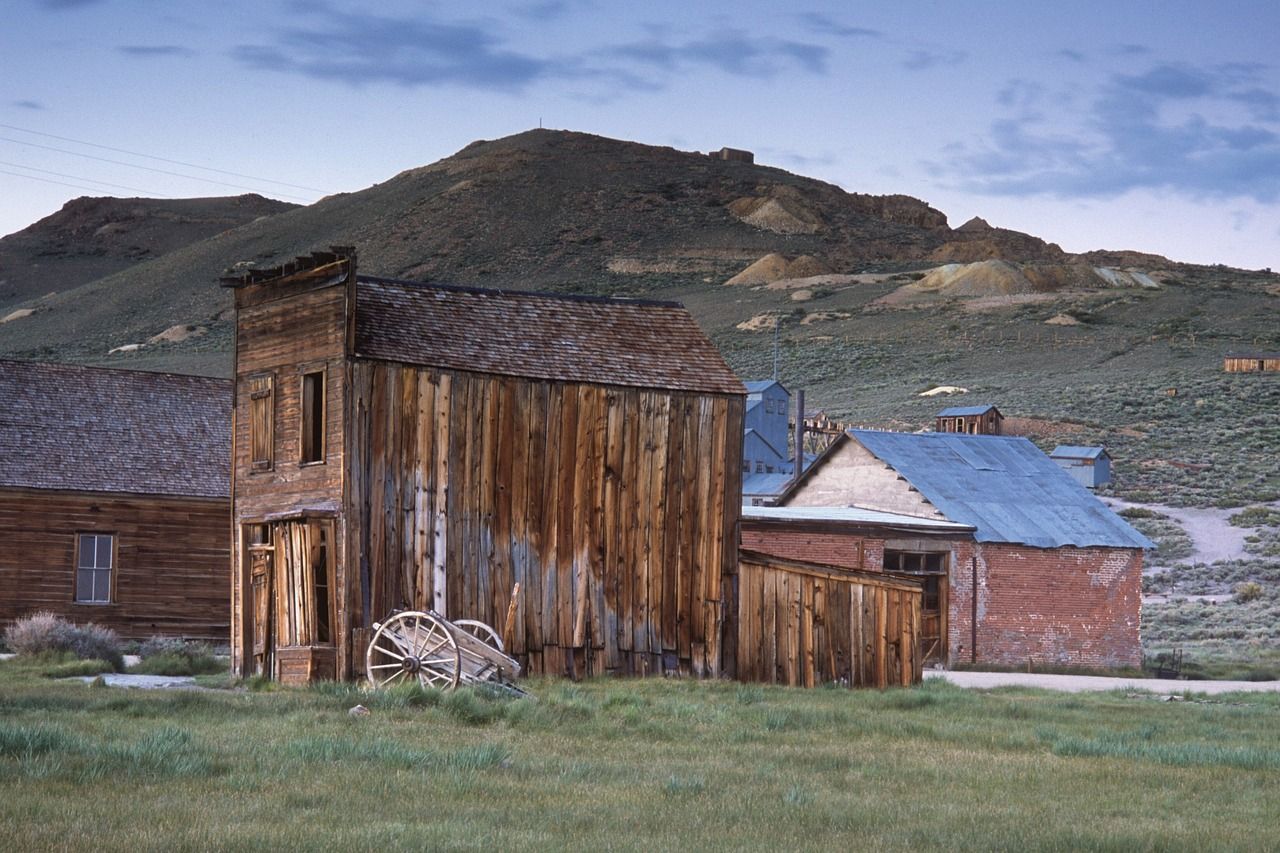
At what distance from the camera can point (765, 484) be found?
5797 centimetres

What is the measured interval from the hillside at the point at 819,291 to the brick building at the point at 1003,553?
82.2ft

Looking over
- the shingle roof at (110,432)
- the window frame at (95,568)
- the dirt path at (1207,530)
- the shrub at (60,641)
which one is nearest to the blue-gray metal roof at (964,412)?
the dirt path at (1207,530)

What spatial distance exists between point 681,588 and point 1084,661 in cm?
1259

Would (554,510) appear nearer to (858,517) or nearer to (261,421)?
(261,421)

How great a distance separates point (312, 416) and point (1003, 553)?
604 inches

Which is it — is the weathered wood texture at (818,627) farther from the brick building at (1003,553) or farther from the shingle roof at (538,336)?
the brick building at (1003,553)

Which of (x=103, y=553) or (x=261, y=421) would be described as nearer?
(x=261, y=421)

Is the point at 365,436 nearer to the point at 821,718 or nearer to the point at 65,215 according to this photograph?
the point at 821,718

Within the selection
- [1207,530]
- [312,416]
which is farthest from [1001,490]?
[1207,530]

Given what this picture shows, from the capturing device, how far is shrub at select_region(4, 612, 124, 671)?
25469 millimetres

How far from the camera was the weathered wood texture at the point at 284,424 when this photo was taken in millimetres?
21766

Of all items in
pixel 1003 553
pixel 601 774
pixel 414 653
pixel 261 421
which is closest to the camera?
pixel 601 774

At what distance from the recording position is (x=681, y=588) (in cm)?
2383

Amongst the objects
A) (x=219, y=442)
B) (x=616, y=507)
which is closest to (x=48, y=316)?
(x=219, y=442)
